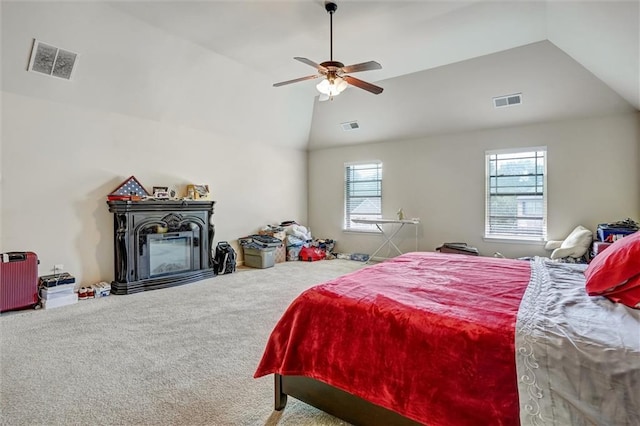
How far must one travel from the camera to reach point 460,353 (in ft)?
4.07

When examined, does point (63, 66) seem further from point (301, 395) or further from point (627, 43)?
point (627, 43)

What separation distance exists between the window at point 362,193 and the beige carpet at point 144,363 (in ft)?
10.4

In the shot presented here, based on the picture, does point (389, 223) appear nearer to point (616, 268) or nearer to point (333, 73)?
point (333, 73)

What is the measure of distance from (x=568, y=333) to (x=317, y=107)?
5.81m

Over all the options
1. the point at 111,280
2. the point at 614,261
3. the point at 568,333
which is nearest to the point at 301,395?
the point at 568,333

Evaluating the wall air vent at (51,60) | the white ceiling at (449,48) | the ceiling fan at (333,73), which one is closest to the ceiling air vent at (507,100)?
the white ceiling at (449,48)

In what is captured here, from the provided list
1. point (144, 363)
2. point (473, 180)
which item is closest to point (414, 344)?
point (144, 363)

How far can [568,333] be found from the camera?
3.86ft

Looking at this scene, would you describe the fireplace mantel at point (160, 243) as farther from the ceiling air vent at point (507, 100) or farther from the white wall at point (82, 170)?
the ceiling air vent at point (507, 100)

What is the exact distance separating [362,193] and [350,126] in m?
1.37

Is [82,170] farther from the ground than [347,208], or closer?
Result: farther from the ground

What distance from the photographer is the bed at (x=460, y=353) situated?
1.07 meters

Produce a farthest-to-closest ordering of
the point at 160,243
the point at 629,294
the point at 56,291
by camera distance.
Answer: the point at 160,243 < the point at 56,291 < the point at 629,294

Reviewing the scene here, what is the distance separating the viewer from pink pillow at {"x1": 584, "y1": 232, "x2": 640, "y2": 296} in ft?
4.91
